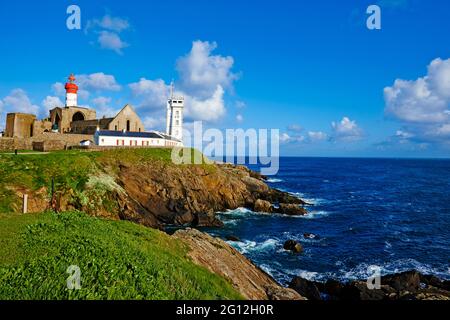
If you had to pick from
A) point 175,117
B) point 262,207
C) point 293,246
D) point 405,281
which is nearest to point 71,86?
point 175,117

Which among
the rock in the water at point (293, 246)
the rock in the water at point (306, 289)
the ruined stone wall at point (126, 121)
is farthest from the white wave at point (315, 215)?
the ruined stone wall at point (126, 121)

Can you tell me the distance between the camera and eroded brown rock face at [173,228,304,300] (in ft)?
50.9

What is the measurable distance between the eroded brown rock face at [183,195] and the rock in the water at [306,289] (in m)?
20.8

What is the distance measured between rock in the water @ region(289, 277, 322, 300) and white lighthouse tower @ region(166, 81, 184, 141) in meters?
66.5

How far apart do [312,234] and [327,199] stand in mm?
30481

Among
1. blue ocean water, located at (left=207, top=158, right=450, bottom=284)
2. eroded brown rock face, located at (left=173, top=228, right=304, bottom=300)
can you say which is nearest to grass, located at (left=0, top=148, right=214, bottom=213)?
blue ocean water, located at (left=207, top=158, right=450, bottom=284)

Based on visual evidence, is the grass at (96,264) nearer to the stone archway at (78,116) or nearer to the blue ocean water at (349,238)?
the blue ocean water at (349,238)

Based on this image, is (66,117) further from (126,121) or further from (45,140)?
(45,140)

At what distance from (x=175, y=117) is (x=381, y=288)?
71556 mm

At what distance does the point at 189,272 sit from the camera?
44.9 ft

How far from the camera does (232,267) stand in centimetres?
1802

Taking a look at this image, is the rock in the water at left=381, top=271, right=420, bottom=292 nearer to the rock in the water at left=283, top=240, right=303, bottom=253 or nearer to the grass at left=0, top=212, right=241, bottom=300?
the rock in the water at left=283, top=240, right=303, bottom=253

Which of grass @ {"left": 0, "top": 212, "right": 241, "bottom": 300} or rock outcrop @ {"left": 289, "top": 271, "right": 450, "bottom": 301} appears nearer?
grass @ {"left": 0, "top": 212, "right": 241, "bottom": 300}

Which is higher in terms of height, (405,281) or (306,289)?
(405,281)
